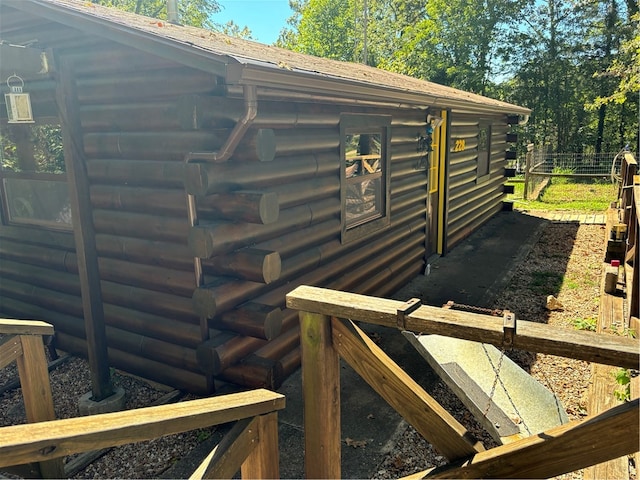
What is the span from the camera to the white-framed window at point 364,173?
6051mm

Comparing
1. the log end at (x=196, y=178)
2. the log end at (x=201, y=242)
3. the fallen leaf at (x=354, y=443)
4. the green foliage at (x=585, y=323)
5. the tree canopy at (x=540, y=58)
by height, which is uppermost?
the tree canopy at (x=540, y=58)

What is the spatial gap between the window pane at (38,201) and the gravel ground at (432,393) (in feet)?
5.48

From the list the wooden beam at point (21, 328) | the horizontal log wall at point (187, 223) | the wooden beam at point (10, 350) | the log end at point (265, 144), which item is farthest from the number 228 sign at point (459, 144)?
the wooden beam at point (10, 350)

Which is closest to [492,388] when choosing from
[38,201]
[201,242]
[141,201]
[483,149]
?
[201,242]

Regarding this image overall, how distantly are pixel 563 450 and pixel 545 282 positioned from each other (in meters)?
7.10

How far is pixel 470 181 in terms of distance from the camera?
37.5 ft

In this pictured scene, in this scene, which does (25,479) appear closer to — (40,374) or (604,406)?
(40,374)

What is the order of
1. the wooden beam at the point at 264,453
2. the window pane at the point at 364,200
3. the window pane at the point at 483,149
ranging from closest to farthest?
the wooden beam at the point at 264,453 < the window pane at the point at 364,200 < the window pane at the point at 483,149

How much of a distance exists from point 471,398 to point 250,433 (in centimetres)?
212

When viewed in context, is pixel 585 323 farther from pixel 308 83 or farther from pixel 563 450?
pixel 563 450

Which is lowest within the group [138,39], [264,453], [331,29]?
[264,453]

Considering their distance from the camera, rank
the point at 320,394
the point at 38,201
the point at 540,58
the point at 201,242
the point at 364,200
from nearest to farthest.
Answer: the point at 320,394 < the point at 201,242 < the point at 38,201 < the point at 364,200 < the point at 540,58

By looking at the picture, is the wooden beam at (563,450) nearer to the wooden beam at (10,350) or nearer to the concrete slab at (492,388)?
the concrete slab at (492,388)

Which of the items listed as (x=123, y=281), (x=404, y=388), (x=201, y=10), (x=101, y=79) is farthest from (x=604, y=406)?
(x=201, y=10)
